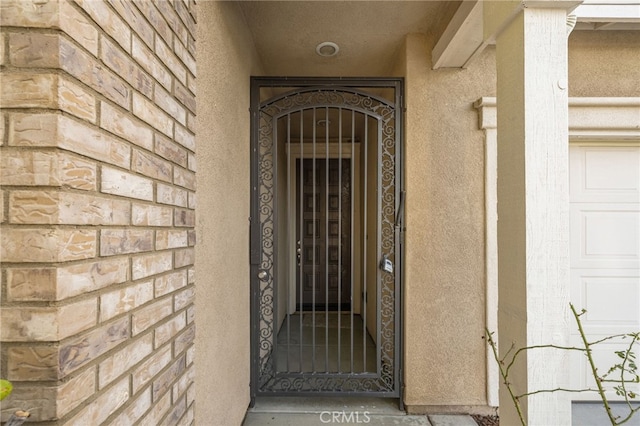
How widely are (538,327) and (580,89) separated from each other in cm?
202

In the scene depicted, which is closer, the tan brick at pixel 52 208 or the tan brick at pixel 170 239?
the tan brick at pixel 52 208

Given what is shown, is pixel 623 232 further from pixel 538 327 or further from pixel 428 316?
pixel 538 327

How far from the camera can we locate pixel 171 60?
1101mm

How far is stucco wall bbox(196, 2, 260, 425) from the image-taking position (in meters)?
1.45

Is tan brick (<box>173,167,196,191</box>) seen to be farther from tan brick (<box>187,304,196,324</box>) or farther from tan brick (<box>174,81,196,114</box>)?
tan brick (<box>187,304,196,324</box>)

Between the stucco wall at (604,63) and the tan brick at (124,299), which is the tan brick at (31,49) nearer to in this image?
the tan brick at (124,299)

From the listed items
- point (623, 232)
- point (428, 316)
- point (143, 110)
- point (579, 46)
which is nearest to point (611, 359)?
point (623, 232)

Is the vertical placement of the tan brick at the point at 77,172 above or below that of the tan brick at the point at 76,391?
above

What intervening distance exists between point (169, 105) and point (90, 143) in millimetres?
434

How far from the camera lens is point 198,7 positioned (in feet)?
4.62

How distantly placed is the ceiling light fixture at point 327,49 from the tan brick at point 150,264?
2105 mm

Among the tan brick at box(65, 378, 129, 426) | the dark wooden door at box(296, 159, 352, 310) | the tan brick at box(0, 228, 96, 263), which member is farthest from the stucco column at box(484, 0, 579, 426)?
the dark wooden door at box(296, 159, 352, 310)

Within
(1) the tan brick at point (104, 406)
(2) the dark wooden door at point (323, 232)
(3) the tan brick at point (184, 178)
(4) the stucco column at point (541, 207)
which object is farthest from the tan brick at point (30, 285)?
(2) the dark wooden door at point (323, 232)

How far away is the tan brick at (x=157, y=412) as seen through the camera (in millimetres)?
905
